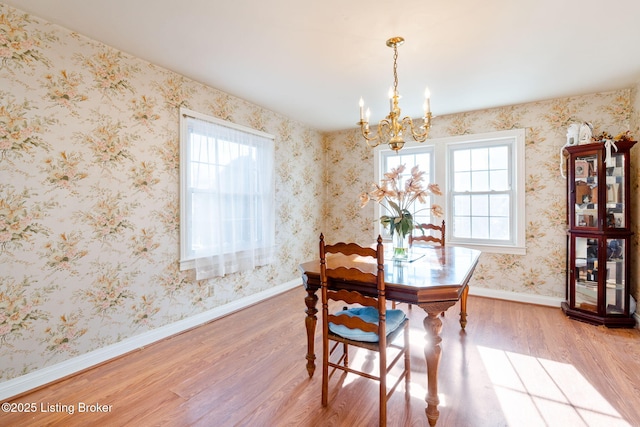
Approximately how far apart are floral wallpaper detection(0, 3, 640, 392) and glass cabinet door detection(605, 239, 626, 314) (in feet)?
0.77

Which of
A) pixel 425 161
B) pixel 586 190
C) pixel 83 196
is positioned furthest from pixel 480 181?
pixel 83 196

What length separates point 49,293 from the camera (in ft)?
6.57

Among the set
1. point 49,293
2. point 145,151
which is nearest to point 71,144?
point 145,151

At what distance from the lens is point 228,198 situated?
319 centimetres

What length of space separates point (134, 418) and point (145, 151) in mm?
1962

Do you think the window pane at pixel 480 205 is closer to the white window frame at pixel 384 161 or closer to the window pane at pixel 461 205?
the window pane at pixel 461 205

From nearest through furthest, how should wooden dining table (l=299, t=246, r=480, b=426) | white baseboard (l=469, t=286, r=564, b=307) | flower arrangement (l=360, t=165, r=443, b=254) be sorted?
wooden dining table (l=299, t=246, r=480, b=426) → flower arrangement (l=360, t=165, r=443, b=254) → white baseboard (l=469, t=286, r=564, b=307)

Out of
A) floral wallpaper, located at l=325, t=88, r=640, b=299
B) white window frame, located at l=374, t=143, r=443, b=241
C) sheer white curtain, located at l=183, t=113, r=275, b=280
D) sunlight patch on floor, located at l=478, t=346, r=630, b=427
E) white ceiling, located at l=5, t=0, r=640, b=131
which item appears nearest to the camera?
sunlight patch on floor, located at l=478, t=346, r=630, b=427

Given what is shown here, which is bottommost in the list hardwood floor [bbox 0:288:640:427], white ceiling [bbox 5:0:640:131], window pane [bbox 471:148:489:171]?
hardwood floor [bbox 0:288:640:427]

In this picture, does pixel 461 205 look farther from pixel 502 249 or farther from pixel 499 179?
pixel 502 249

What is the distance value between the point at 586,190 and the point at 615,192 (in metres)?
0.21

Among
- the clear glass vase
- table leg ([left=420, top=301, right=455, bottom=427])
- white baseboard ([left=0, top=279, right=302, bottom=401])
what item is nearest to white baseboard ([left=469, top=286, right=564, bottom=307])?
the clear glass vase

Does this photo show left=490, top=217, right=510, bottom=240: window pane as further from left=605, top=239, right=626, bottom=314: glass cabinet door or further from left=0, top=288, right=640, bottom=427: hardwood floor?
left=0, top=288, right=640, bottom=427: hardwood floor

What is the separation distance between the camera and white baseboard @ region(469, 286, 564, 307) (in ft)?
11.2
